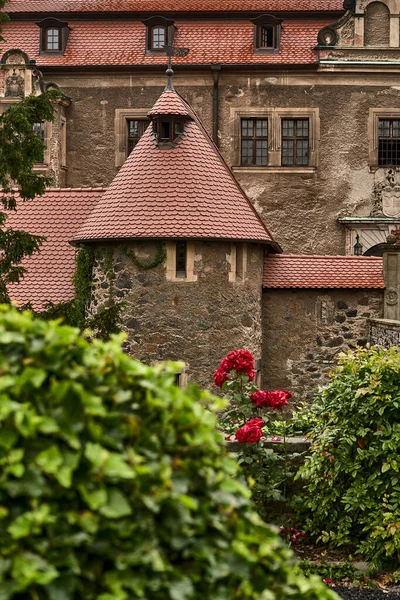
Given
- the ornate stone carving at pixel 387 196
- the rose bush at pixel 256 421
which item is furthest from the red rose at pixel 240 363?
the ornate stone carving at pixel 387 196

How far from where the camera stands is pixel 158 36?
25938 millimetres

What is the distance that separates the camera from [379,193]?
2450 cm

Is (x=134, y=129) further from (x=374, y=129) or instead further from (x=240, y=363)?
(x=240, y=363)

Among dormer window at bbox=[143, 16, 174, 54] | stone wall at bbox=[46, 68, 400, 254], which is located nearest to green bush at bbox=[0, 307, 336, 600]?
stone wall at bbox=[46, 68, 400, 254]

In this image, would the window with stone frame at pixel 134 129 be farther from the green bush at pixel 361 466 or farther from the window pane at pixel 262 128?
the green bush at pixel 361 466

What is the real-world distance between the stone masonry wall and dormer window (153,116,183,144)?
5.92 feet

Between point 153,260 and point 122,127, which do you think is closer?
point 153,260

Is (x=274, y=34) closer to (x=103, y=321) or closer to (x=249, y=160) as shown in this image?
(x=249, y=160)

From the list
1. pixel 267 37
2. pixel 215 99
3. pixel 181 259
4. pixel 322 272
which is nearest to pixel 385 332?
pixel 322 272

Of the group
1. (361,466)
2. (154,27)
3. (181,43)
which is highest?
(154,27)

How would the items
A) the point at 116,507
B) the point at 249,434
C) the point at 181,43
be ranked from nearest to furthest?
the point at 116,507
the point at 249,434
the point at 181,43

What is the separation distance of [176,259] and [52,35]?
12.7 metres

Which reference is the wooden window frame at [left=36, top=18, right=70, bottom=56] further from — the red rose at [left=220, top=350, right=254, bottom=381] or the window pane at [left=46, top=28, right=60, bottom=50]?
the red rose at [left=220, top=350, right=254, bottom=381]

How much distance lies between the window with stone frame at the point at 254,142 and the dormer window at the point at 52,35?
504 cm
